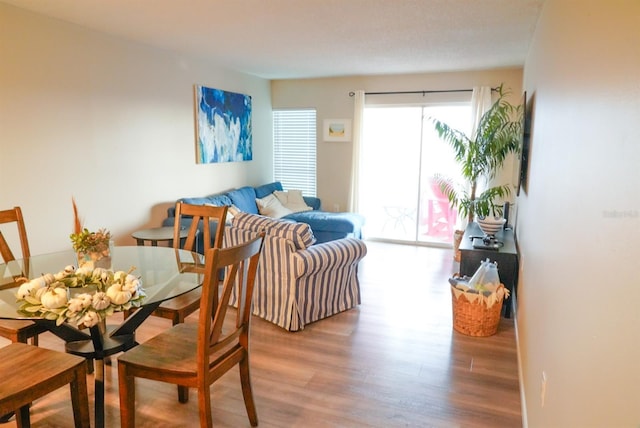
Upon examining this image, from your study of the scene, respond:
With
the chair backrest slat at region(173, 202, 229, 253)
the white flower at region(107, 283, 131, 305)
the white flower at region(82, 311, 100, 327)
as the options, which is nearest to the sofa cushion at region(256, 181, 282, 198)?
the chair backrest slat at region(173, 202, 229, 253)

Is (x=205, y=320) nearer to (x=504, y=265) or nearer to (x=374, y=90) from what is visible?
(x=504, y=265)

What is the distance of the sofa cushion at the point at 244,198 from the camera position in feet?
18.8

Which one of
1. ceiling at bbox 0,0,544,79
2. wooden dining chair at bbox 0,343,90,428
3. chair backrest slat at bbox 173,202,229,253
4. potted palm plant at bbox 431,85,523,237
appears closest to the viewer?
wooden dining chair at bbox 0,343,90,428

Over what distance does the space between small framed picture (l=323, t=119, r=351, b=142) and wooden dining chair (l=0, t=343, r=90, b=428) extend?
5.30 meters

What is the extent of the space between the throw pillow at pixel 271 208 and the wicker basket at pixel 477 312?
10.4 ft

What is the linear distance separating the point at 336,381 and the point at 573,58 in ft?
7.15

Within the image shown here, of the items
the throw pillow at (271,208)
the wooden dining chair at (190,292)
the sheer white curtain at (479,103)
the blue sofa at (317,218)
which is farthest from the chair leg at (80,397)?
the sheer white curtain at (479,103)

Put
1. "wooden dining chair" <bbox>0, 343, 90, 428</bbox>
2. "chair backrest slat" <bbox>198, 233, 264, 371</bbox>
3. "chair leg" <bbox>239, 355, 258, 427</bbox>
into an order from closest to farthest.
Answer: "wooden dining chair" <bbox>0, 343, 90, 428</bbox> → "chair backrest slat" <bbox>198, 233, 264, 371</bbox> → "chair leg" <bbox>239, 355, 258, 427</bbox>

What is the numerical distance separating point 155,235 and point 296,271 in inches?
65.7

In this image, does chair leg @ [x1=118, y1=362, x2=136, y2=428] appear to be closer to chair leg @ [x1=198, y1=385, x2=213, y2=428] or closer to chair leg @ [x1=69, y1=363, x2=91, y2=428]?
chair leg @ [x1=69, y1=363, x2=91, y2=428]

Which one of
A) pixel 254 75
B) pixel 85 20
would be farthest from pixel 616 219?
pixel 254 75

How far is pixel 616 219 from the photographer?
101 centimetres

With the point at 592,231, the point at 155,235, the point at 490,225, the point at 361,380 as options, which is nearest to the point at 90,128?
the point at 155,235

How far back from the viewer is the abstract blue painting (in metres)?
5.40
